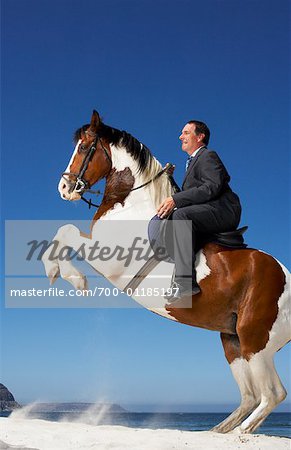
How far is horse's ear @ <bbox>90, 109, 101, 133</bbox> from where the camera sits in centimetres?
654

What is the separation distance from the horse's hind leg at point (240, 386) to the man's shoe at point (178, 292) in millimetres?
838

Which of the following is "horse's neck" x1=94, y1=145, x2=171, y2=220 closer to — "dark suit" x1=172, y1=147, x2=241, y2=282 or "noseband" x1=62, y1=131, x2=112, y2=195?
"noseband" x1=62, y1=131, x2=112, y2=195

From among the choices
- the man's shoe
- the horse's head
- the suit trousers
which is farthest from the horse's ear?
the man's shoe

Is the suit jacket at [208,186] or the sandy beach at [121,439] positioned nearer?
the sandy beach at [121,439]

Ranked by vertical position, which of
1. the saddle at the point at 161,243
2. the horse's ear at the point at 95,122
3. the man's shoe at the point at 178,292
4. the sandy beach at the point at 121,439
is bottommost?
the sandy beach at the point at 121,439

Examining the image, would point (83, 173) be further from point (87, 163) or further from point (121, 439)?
point (121, 439)

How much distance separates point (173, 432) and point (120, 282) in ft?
5.29

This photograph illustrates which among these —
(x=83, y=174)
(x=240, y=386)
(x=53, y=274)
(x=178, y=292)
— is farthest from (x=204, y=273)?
(x=83, y=174)

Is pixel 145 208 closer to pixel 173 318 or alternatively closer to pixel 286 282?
pixel 173 318

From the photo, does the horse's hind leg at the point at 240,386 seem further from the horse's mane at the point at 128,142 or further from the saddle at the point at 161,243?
the horse's mane at the point at 128,142

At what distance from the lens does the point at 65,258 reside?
6281 millimetres

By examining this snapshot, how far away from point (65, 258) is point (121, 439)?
6.06ft

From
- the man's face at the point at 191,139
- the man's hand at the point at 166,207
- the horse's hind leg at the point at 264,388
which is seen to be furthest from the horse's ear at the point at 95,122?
the horse's hind leg at the point at 264,388

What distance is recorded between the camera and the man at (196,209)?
5.95 metres
